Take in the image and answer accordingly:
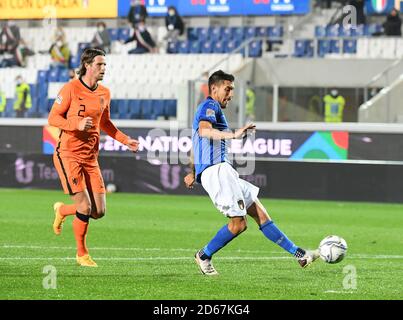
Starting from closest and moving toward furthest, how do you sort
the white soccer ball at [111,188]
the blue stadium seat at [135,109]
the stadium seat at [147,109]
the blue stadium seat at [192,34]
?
1. the white soccer ball at [111,188]
2. the stadium seat at [147,109]
3. the blue stadium seat at [135,109]
4. the blue stadium seat at [192,34]

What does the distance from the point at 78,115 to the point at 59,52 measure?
20205mm

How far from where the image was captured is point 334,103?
25359 millimetres

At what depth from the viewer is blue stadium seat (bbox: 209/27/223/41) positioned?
3178 cm

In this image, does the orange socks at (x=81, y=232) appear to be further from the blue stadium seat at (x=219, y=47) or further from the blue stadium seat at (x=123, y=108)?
the blue stadium seat at (x=219, y=47)

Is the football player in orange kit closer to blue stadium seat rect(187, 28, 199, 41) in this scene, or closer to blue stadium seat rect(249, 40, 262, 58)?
Result: blue stadium seat rect(249, 40, 262, 58)

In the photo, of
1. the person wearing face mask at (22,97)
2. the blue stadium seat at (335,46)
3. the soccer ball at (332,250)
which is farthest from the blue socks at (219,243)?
the blue stadium seat at (335,46)

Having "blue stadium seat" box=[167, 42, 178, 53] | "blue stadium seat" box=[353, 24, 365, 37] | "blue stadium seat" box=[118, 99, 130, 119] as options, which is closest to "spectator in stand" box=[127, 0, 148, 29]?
"blue stadium seat" box=[167, 42, 178, 53]

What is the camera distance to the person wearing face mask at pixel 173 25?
31.6 meters

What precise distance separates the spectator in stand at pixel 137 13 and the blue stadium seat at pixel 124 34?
3.98 feet

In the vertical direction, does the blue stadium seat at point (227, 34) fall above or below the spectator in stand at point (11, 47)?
above

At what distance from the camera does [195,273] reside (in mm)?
11438

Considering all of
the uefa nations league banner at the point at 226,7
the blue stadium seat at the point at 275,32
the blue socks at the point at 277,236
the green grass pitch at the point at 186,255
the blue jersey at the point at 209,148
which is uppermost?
the uefa nations league banner at the point at 226,7
